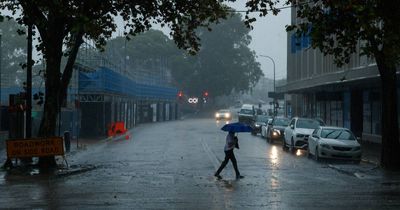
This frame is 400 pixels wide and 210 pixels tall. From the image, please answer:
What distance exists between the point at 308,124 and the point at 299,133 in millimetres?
1835

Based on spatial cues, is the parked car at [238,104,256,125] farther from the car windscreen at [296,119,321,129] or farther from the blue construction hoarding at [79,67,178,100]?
the car windscreen at [296,119,321,129]

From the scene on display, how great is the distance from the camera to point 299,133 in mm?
32406

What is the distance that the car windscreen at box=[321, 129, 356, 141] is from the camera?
2756cm

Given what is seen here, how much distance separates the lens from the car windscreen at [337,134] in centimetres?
2756

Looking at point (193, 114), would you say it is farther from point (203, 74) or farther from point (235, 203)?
point (235, 203)

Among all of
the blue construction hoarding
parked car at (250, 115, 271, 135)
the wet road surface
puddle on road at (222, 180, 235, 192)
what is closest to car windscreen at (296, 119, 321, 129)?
the wet road surface

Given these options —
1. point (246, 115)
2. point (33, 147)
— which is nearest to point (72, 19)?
point (33, 147)

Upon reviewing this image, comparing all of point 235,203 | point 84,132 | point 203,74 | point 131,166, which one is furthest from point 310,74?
Answer: point 203,74

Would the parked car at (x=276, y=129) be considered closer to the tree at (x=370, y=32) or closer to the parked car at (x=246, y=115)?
the tree at (x=370, y=32)

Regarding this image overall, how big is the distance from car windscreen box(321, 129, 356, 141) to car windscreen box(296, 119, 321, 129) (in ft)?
18.2

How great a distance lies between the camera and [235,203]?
45.8 feet

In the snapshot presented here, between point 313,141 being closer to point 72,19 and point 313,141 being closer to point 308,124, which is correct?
point 308,124

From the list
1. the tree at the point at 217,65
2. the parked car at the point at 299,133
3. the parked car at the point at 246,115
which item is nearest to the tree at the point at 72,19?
the parked car at the point at 299,133

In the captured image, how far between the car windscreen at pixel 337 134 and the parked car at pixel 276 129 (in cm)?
1225
